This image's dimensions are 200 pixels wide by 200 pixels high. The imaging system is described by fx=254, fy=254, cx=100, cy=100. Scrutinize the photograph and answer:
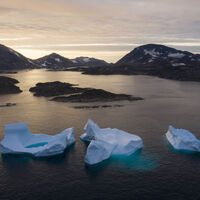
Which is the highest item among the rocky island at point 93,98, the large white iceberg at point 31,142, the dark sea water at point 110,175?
the rocky island at point 93,98

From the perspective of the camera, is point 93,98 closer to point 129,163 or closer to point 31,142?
point 31,142

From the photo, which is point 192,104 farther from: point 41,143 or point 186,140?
point 41,143

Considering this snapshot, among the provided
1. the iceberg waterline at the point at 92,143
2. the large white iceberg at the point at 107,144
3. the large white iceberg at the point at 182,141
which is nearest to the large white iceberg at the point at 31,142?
the iceberg waterline at the point at 92,143

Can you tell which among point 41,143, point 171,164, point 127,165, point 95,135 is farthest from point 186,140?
point 41,143

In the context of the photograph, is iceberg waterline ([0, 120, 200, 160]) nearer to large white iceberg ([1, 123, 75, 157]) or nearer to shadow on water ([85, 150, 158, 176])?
large white iceberg ([1, 123, 75, 157])

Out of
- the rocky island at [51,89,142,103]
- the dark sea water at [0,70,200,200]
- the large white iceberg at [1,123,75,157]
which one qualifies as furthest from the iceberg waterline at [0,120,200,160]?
the rocky island at [51,89,142,103]

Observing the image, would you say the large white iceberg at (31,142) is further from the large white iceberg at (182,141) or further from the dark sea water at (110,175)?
the large white iceberg at (182,141)
